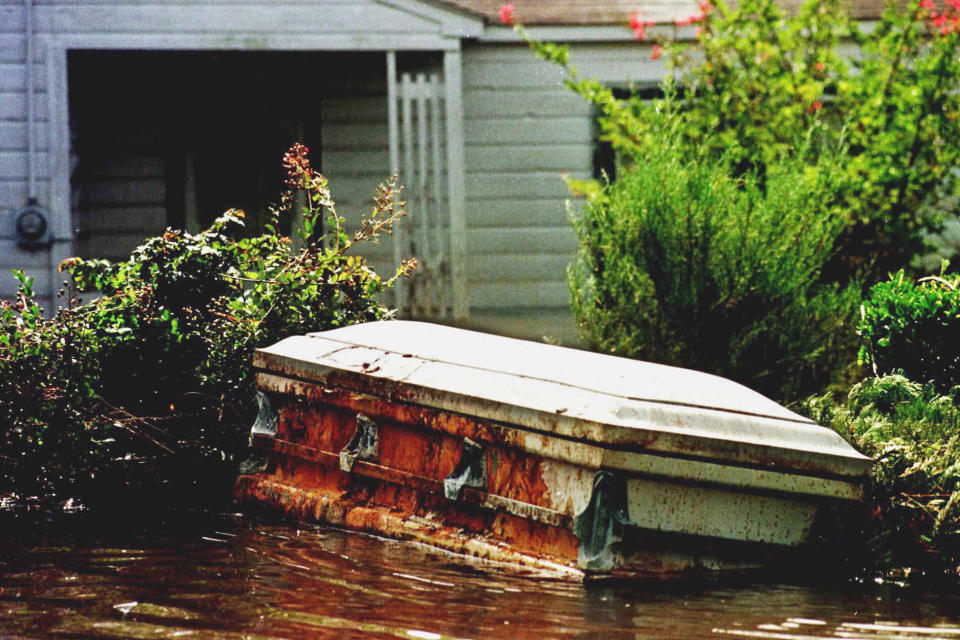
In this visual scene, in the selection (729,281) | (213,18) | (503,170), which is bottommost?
(729,281)

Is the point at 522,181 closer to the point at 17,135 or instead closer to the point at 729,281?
the point at 17,135

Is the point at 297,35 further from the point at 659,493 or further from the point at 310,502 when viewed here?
the point at 659,493

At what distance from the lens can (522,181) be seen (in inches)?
472

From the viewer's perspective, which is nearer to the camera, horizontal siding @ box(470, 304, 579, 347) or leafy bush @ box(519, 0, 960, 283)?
leafy bush @ box(519, 0, 960, 283)

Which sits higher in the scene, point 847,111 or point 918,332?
point 847,111

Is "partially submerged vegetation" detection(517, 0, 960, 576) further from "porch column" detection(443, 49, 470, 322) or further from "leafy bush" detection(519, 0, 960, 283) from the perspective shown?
"porch column" detection(443, 49, 470, 322)

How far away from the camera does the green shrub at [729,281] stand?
7.21 meters

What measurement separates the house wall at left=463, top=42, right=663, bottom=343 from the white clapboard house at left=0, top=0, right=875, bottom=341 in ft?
0.04

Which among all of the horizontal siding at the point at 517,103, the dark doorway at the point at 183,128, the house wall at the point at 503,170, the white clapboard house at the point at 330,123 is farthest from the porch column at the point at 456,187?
the dark doorway at the point at 183,128

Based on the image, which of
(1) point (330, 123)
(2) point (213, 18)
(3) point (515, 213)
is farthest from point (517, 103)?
(2) point (213, 18)

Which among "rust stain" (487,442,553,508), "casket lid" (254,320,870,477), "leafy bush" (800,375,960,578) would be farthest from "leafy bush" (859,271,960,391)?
"rust stain" (487,442,553,508)

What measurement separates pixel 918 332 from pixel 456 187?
5.56 meters

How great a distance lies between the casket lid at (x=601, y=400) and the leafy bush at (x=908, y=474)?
1.79ft

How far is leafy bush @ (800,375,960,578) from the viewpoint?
5078mm
